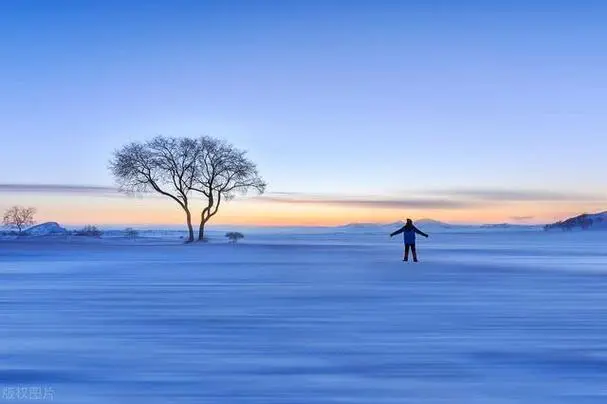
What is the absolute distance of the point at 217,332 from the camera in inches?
351

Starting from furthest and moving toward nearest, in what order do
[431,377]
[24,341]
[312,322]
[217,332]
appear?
1. [312,322]
2. [217,332]
3. [24,341]
4. [431,377]

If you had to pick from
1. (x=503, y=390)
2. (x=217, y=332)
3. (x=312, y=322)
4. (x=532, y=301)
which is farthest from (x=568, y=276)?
(x=503, y=390)

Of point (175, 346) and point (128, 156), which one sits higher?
point (128, 156)

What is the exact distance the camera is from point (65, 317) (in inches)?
404

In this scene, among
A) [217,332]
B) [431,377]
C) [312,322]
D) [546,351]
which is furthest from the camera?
[312,322]

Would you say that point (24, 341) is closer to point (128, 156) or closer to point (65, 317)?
point (65, 317)

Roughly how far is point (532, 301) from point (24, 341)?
816 cm

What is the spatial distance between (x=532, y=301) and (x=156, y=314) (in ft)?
20.6

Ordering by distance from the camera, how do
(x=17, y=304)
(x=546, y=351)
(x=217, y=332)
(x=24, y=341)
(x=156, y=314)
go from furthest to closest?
(x=17, y=304)
(x=156, y=314)
(x=217, y=332)
(x=24, y=341)
(x=546, y=351)

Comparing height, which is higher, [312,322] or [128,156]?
[128,156]

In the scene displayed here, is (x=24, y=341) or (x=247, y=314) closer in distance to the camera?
(x=24, y=341)

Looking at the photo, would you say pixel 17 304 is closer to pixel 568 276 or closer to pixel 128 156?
pixel 568 276

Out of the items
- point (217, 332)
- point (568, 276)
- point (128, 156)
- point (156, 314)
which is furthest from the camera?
point (128, 156)

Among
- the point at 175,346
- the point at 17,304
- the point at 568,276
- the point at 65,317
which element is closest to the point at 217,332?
the point at 175,346
